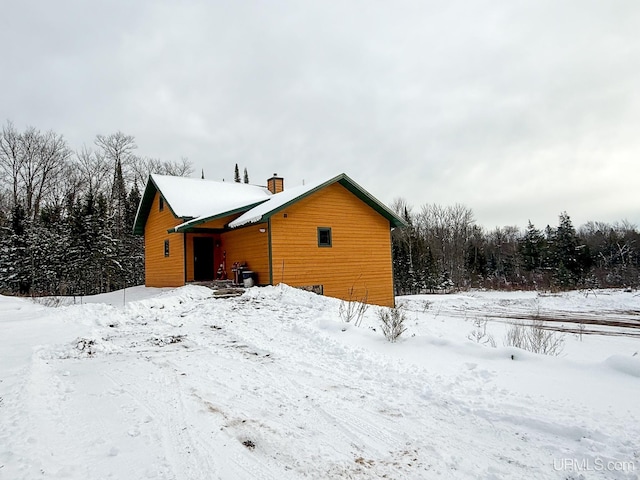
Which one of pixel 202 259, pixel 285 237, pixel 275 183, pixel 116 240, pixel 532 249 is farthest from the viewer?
pixel 532 249

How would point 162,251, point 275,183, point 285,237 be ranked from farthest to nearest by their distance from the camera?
point 275,183 < point 162,251 < point 285,237

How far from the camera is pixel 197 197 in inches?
723

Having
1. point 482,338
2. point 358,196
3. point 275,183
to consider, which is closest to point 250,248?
point 358,196

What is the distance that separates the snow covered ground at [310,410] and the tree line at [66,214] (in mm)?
21334

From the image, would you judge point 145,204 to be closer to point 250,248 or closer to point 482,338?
point 250,248

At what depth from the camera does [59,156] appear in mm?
30016

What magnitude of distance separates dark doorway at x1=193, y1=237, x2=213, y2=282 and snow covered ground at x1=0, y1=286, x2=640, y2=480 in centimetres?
1007

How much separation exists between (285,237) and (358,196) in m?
4.37

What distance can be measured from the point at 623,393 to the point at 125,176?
39.1m

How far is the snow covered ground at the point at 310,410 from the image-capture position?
8.34 feet

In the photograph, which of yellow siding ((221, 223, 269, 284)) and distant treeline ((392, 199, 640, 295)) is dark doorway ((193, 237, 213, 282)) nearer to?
yellow siding ((221, 223, 269, 284))

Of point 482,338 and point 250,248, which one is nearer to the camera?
point 482,338

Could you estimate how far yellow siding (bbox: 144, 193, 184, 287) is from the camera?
16844 millimetres
